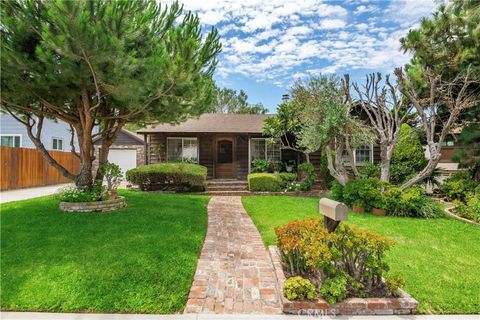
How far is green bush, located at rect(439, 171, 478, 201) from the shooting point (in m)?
10.0

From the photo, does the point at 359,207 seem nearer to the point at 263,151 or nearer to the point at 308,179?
the point at 308,179

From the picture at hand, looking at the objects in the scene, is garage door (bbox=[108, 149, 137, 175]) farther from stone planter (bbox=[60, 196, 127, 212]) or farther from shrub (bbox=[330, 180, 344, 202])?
shrub (bbox=[330, 180, 344, 202])

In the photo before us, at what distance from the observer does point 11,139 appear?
16.9 meters

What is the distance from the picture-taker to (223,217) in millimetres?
7734

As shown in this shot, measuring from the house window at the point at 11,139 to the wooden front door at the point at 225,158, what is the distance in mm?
12759

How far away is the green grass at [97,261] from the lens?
3178mm

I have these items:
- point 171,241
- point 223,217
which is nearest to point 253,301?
point 171,241

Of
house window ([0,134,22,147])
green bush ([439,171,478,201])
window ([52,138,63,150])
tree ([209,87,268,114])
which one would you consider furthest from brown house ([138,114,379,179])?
tree ([209,87,268,114])

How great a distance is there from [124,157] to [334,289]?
60.5ft

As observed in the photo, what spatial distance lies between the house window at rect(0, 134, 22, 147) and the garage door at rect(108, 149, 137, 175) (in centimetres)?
528

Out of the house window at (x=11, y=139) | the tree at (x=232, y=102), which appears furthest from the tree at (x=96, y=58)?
the tree at (x=232, y=102)

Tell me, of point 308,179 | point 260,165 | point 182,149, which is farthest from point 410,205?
point 182,149

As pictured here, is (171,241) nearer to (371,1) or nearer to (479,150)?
(371,1)

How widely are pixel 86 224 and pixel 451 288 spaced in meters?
6.76
